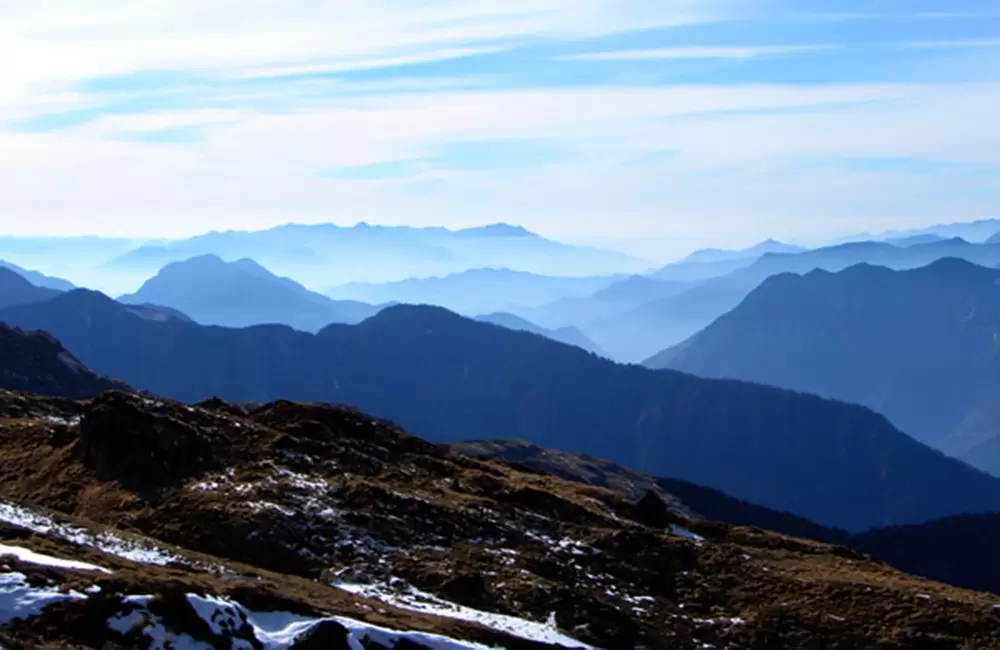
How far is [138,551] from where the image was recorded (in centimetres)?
3862

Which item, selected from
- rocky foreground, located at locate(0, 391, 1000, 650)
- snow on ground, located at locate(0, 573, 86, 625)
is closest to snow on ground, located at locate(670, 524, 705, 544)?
rocky foreground, located at locate(0, 391, 1000, 650)

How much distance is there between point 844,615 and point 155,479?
111 feet

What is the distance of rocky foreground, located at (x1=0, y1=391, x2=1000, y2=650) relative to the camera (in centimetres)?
3103

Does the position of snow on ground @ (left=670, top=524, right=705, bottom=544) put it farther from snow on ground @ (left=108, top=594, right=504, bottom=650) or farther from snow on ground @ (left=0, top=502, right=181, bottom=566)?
snow on ground @ (left=0, top=502, right=181, bottom=566)

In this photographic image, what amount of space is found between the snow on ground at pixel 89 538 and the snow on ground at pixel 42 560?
11.8 feet

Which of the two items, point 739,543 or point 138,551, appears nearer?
point 138,551

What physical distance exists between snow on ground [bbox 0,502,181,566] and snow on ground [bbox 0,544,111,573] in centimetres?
359

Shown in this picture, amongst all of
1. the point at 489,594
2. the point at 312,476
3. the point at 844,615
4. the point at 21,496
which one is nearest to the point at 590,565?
the point at 489,594

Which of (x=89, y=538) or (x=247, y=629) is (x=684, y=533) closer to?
(x=89, y=538)

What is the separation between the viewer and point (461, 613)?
40.0 m

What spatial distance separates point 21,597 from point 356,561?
17.7 metres

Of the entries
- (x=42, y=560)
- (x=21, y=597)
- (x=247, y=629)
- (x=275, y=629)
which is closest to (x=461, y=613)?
(x=275, y=629)

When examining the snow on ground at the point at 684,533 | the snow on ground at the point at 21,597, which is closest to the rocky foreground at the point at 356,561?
the snow on ground at the point at 21,597

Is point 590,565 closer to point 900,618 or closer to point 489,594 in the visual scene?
point 489,594
